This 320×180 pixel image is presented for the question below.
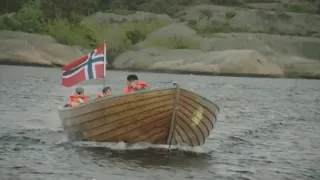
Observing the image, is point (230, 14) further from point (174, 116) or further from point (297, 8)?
point (174, 116)

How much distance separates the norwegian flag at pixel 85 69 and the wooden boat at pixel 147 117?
2.95 ft

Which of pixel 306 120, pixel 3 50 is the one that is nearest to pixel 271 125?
pixel 306 120

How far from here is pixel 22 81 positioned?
53.6m

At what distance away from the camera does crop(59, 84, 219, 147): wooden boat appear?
1828 centimetres

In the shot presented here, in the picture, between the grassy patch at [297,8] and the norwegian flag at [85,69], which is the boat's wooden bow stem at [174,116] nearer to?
the norwegian flag at [85,69]

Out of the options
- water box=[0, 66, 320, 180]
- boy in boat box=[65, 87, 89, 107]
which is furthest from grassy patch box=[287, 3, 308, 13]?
boy in boat box=[65, 87, 89, 107]

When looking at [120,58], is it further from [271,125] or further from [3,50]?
[271,125]

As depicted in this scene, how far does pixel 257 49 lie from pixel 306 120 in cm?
5246

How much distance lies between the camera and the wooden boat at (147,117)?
18281 mm

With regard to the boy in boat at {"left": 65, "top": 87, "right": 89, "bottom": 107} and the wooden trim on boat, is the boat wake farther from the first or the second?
the boy in boat at {"left": 65, "top": 87, "right": 89, "bottom": 107}

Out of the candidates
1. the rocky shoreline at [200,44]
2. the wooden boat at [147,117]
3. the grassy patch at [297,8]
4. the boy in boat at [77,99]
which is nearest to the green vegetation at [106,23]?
the grassy patch at [297,8]

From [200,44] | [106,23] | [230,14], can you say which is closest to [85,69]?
[200,44]

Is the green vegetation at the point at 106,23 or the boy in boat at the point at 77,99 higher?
the green vegetation at the point at 106,23

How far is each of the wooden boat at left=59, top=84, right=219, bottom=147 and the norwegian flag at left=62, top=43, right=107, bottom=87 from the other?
2.95 feet
